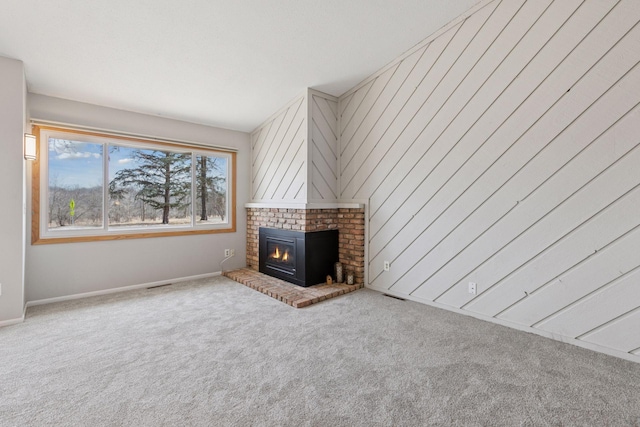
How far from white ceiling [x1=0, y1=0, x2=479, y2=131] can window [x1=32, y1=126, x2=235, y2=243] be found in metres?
0.59

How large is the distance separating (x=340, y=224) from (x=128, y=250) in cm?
292

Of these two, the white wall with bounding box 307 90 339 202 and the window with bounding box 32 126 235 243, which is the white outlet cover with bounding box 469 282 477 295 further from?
the window with bounding box 32 126 235 243

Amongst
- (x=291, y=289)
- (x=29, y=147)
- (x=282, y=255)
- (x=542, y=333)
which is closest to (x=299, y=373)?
(x=291, y=289)

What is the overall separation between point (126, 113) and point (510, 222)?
4.71m

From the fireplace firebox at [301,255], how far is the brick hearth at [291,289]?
4.7 inches

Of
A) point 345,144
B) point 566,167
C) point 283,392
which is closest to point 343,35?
point 345,144

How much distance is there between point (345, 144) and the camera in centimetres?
414

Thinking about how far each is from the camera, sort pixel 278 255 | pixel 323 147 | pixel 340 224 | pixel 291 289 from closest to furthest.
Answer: pixel 291 289
pixel 323 147
pixel 340 224
pixel 278 255

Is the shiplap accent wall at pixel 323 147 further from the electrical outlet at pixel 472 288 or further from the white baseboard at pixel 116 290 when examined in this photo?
the white baseboard at pixel 116 290

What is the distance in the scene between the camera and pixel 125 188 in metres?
3.94

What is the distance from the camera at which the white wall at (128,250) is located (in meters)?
3.33

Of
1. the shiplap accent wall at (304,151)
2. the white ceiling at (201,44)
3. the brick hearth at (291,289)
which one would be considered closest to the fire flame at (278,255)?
the brick hearth at (291,289)

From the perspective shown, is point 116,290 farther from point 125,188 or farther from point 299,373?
point 299,373

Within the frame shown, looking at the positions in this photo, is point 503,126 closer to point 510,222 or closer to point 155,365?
point 510,222
